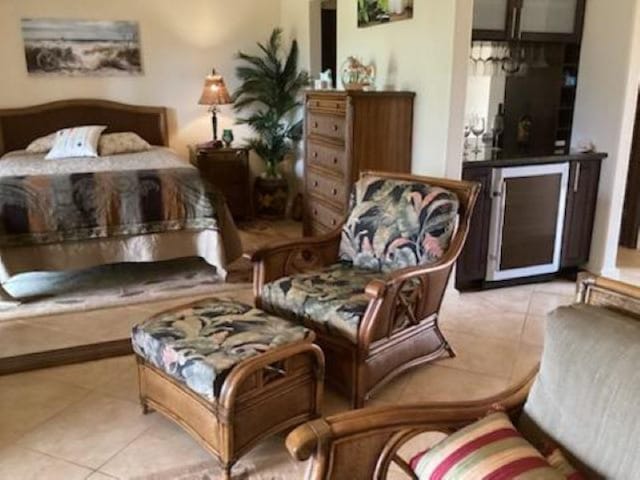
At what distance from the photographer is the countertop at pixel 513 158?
3.73 metres

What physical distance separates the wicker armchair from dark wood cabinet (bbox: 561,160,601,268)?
1567 millimetres

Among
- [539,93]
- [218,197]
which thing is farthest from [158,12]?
[539,93]

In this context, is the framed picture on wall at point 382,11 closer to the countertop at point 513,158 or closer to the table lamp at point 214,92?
the countertop at point 513,158

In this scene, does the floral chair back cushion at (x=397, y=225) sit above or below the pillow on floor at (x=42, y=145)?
below

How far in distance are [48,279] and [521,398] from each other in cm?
364

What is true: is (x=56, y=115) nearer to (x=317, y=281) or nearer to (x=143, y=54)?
(x=143, y=54)

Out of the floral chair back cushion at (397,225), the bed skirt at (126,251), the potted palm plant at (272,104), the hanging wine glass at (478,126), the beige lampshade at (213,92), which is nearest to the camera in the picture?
the floral chair back cushion at (397,225)

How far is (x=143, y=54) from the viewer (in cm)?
584

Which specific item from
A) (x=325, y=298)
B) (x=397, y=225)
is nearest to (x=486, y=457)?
(x=325, y=298)

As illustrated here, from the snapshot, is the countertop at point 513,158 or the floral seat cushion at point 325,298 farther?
the countertop at point 513,158

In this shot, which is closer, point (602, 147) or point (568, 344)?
point (568, 344)

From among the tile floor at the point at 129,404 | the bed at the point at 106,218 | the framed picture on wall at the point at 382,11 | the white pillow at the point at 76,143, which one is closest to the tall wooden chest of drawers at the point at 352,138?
the framed picture on wall at the point at 382,11

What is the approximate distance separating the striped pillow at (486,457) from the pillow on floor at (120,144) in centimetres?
454

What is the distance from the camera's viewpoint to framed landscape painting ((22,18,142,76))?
18.0 feet
